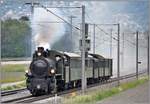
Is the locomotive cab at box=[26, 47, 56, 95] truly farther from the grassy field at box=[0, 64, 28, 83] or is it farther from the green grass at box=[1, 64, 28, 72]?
the green grass at box=[1, 64, 28, 72]

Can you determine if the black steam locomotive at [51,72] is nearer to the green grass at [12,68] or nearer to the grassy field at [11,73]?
the grassy field at [11,73]

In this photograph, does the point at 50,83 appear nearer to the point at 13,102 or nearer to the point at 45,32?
the point at 13,102

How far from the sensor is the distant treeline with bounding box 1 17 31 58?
47.4 metres

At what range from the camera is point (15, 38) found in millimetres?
51562

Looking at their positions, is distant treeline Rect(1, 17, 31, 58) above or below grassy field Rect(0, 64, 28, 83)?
above

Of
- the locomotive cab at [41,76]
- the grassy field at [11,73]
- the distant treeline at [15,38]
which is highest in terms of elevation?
the distant treeline at [15,38]

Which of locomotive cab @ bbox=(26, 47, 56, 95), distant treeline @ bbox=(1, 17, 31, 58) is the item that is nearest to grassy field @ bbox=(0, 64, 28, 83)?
distant treeline @ bbox=(1, 17, 31, 58)

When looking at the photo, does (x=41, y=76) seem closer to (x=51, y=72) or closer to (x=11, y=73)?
(x=51, y=72)

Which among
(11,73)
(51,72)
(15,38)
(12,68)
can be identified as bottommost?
(11,73)

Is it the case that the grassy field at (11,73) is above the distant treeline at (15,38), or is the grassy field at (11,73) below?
below

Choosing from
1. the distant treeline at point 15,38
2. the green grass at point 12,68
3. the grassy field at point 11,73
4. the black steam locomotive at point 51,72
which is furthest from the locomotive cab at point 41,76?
the distant treeline at point 15,38

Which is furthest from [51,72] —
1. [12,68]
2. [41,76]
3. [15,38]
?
[15,38]

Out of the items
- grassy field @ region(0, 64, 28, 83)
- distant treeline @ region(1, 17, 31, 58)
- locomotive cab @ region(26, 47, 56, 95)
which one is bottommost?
grassy field @ region(0, 64, 28, 83)

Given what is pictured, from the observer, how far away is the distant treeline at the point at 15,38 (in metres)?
47.4
